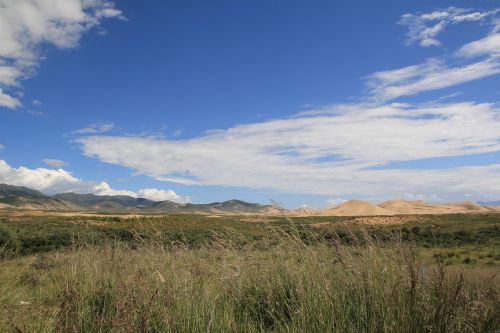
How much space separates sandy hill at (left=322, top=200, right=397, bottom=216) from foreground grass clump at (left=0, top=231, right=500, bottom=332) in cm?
10499

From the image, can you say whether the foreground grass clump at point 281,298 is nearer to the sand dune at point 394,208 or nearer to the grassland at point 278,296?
the grassland at point 278,296

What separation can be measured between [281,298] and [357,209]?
11572 centimetres

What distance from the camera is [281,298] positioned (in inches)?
236

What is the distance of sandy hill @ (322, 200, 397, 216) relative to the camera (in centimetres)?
11045

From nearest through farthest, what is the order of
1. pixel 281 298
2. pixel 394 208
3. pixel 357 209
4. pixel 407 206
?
pixel 281 298, pixel 357 209, pixel 394 208, pixel 407 206

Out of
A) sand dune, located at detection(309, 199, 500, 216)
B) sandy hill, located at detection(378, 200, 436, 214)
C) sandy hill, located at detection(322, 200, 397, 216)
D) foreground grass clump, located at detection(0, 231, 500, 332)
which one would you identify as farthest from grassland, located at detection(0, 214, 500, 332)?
sandy hill, located at detection(378, 200, 436, 214)

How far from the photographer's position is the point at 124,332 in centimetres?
367

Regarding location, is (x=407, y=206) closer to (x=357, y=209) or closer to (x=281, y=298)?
(x=357, y=209)

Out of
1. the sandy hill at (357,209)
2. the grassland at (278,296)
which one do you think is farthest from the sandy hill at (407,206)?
the grassland at (278,296)

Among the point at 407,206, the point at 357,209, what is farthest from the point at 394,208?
the point at 357,209

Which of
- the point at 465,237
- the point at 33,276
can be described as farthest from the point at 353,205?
the point at 33,276

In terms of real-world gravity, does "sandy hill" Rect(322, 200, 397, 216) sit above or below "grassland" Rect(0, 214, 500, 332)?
above

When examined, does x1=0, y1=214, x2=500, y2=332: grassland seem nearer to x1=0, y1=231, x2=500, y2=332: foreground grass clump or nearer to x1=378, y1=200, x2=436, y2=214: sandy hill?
x1=0, y1=231, x2=500, y2=332: foreground grass clump

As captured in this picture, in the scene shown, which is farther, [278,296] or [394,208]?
[394,208]
